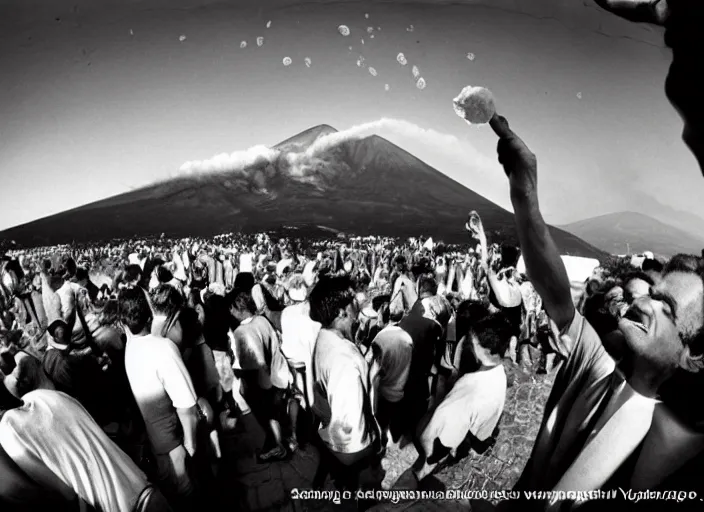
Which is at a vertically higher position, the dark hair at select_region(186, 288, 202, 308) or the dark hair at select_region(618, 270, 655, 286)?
the dark hair at select_region(186, 288, 202, 308)

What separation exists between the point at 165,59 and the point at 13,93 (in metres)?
1.41

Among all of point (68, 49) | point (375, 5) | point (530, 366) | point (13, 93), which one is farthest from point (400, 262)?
point (13, 93)

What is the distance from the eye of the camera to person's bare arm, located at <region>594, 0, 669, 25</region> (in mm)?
3014

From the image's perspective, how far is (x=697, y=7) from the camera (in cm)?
300

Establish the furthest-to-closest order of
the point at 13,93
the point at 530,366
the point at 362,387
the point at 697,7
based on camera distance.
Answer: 1. the point at 13,93
2. the point at 530,366
3. the point at 362,387
4. the point at 697,7

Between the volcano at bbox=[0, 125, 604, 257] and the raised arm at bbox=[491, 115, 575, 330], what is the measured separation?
1005 mm

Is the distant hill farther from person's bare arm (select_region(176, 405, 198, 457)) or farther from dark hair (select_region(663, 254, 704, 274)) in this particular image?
person's bare arm (select_region(176, 405, 198, 457))

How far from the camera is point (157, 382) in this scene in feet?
11.3

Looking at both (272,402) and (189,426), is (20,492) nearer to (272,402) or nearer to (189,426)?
(189,426)

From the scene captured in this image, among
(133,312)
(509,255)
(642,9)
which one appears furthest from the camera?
(509,255)

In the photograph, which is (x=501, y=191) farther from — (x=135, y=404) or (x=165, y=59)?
(x=135, y=404)

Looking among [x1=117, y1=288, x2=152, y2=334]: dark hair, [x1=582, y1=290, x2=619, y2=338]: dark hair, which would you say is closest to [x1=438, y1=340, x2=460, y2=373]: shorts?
[x1=582, y1=290, x2=619, y2=338]: dark hair

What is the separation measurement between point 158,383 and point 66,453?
677 millimetres

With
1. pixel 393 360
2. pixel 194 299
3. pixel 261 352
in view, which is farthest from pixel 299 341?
pixel 194 299
